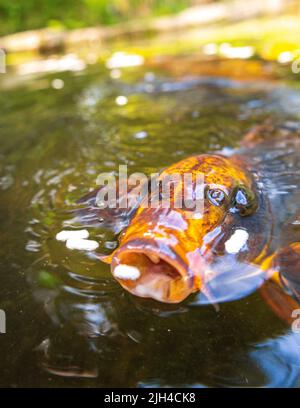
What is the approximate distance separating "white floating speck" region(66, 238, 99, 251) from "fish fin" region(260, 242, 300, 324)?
3.64 ft

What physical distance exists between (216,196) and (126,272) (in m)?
0.87

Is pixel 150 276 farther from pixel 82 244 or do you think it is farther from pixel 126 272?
pixel 82 244

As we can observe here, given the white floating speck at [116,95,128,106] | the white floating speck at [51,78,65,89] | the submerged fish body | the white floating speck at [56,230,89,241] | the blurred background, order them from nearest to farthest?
the submerged fish body
the white floating speck at [56,230,89,241]
the white floating speck at [116,95,128,106]
the white floating speck at [51,78,65,89]
the blurred background

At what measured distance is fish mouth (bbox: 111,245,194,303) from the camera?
2146 mm

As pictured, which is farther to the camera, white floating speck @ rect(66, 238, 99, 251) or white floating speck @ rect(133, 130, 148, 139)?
white floating speck @ rect(133, 130, 148, 139)

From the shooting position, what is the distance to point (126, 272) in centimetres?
215

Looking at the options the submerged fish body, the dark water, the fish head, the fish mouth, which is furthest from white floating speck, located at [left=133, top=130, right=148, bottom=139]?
the fish mouth

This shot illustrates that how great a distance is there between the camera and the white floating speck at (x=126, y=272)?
2.14 m

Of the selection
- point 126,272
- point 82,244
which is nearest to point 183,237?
point 126,272

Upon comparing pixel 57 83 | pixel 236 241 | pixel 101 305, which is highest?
→ pixel 57 83

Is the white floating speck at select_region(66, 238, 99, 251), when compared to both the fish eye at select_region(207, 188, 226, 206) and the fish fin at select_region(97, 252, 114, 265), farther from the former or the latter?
the fish eye at select_region(207, 188, 226, 206)

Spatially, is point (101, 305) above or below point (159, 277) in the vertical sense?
below

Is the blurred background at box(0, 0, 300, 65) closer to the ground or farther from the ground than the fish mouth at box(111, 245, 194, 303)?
farther from the ground

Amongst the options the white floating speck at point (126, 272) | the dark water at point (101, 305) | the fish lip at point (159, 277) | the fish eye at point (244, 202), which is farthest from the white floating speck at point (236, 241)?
the white floating speck at point (126, 272)
